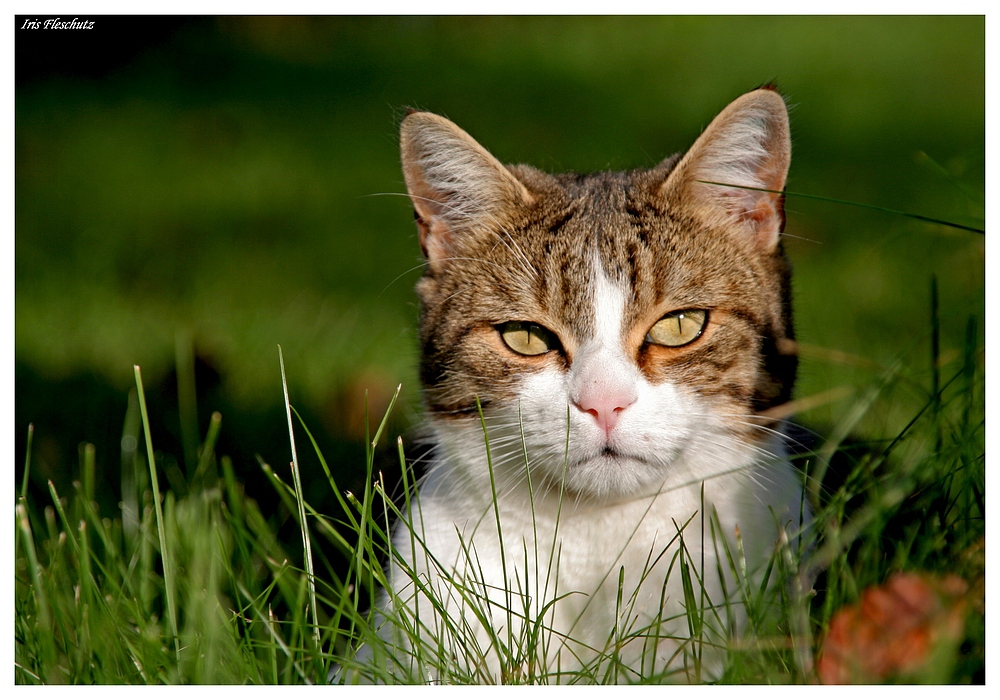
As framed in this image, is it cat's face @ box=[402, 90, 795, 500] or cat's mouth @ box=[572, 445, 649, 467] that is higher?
cat's face @ box=[402, 90, 795, 500]

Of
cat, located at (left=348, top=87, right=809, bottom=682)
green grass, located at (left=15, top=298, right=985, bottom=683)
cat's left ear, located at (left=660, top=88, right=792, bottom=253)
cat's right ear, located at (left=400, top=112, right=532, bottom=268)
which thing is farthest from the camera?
cat's right ear, located at (left=400, top=112, right=532, bottom=268)

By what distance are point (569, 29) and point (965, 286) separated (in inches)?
74.2

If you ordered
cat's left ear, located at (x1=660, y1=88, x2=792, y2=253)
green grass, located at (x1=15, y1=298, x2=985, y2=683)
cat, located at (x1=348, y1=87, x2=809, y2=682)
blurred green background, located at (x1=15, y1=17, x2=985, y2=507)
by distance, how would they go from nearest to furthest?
green grass, located at (x1=15, y1=298, x2=985, y2=683), cat, located at (x1=348, y1=87, x2=809, y2=682), cat's left ear, located at (x1=660, y1=88, x2=792, y2=253), blurred green background, located at (x1=15, y1=17, x2=985, y2=507)

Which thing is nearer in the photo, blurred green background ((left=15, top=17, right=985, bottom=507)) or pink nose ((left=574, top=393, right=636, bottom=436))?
pink nose ((left=574, top=393, right=636, bottom=436))

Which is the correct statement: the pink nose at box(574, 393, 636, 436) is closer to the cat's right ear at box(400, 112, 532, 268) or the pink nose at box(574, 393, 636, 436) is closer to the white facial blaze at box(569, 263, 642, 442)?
the white facial blaze at box(569, 263, 642, 442)

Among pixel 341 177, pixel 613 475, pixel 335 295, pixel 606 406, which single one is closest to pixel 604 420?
pixel 606 406

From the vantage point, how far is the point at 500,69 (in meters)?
3.45

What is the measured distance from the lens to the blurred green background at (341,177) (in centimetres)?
269

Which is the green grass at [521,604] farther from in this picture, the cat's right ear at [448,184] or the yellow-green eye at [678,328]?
the cat's right ear at [448,184]

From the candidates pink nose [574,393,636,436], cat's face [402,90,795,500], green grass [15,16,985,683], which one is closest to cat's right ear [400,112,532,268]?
cat's face [402,90,795,500]

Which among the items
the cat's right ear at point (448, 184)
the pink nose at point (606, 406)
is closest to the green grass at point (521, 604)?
the pink nose at point (606, 406)

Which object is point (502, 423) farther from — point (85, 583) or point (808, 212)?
point (808, 212)

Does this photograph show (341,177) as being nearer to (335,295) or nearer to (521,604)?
(335,295)

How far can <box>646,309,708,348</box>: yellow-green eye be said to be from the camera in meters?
1.75
